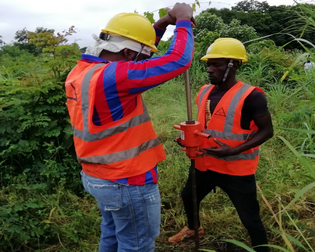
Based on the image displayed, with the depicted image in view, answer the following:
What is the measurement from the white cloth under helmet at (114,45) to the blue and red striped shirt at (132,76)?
6 centimetres

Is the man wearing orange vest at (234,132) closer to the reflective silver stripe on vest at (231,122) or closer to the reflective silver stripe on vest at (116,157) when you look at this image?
the reflective silver stripe on vest at (231,122)

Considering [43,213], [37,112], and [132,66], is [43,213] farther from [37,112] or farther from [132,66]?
[132,66]

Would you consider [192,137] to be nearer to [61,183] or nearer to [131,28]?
[131,28]

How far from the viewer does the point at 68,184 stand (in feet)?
11.0

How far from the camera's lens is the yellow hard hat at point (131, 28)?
5.33 ft

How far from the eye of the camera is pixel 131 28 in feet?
5.34

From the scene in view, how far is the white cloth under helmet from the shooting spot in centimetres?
162

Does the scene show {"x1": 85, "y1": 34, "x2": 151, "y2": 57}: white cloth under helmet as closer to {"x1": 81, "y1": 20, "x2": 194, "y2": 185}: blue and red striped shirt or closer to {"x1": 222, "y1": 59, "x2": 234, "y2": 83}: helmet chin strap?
{"x1": 81, "y1": 20, "x2": 194, "y2": 185}: blue and red striped shirt

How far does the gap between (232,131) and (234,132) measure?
2cm

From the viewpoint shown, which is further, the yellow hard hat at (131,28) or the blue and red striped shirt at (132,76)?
the yellow hard hat at (131,28)

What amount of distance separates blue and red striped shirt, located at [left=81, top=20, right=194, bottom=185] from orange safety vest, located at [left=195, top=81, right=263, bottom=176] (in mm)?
→ 683

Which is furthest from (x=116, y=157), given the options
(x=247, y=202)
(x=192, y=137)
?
(x=247, y=202)

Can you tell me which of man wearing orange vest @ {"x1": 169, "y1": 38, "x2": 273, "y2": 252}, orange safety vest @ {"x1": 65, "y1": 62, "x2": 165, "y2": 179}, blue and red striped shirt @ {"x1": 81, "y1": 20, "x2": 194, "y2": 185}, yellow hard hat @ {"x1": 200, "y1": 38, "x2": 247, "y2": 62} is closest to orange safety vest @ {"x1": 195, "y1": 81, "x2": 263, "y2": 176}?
man wearing orange vest @ {"x1": 169, "y1": 38, "x2": 273, "y2": 252}

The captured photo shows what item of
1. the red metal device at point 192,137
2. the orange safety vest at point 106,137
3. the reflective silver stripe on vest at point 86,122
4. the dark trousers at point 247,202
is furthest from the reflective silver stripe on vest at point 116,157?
the dark trousers at point 247,202
